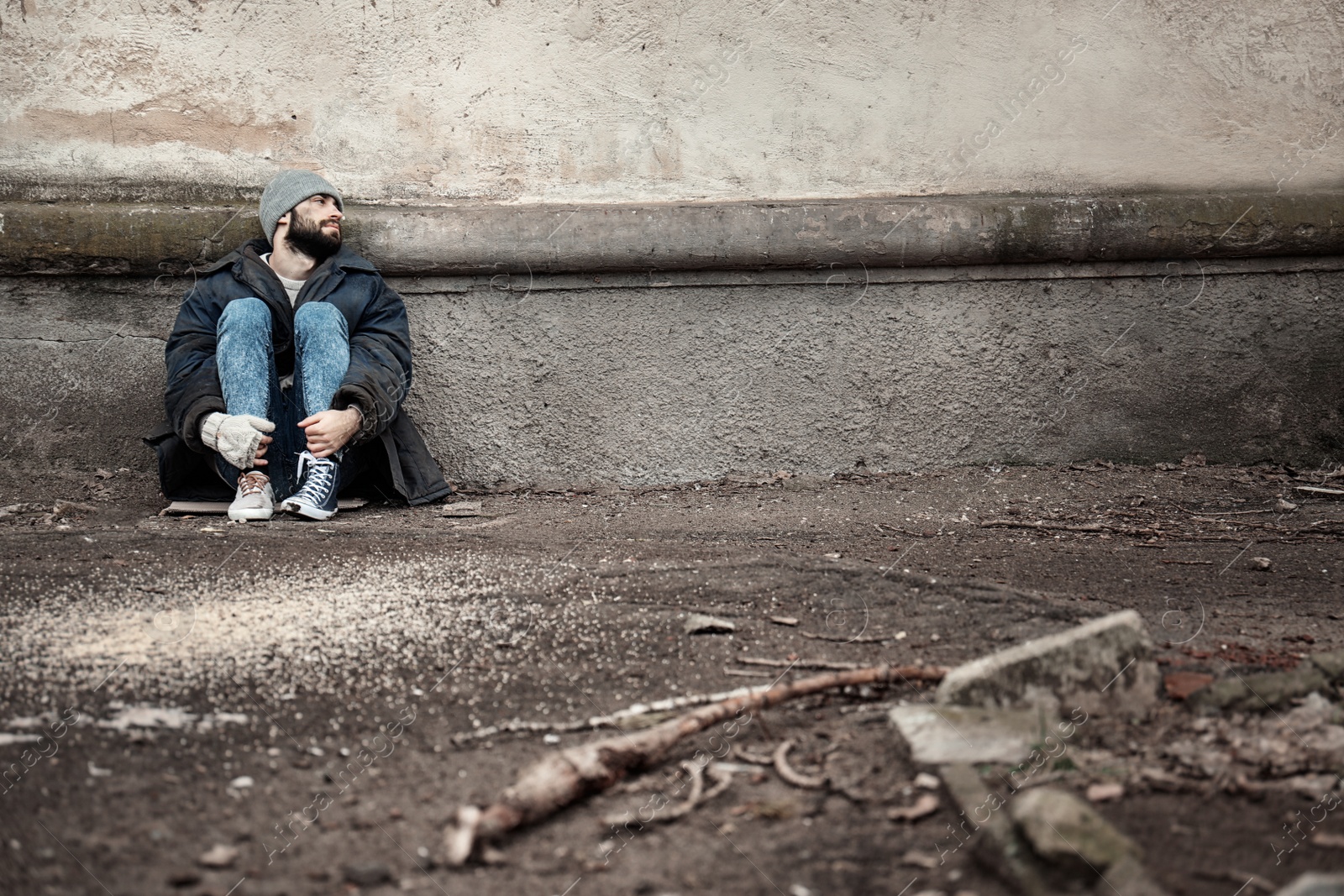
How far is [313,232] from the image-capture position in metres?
3.74

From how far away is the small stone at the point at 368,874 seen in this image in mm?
1425

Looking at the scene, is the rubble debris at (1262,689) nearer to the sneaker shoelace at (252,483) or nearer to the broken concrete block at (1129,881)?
the broken concrete block at (1129,881)

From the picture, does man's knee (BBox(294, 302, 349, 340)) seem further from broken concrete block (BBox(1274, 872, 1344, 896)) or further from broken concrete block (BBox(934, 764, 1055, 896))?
broken concrete block (BBox(1274, 872, 1344, 896))

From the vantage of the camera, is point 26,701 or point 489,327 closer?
point 26,701

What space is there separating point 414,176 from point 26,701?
251 centimetres

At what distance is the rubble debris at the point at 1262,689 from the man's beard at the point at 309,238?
9.69 ft

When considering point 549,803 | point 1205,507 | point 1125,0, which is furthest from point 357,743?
point 1125,0

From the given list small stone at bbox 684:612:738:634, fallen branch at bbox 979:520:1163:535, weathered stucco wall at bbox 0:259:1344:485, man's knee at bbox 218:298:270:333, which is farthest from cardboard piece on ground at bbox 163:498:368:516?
fallen branch at bbox 979:520:1163:535

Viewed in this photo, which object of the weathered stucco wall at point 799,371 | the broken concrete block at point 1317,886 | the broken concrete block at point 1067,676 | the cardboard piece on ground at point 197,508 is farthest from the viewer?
the weathered stucco wall at point 799,371

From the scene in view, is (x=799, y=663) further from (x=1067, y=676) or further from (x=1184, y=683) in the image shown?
(x=1184, y=683)

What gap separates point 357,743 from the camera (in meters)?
1.85

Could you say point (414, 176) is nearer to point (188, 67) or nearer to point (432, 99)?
point (432, 99)

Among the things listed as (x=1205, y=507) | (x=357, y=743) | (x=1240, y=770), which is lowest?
(x=1205, y=507)

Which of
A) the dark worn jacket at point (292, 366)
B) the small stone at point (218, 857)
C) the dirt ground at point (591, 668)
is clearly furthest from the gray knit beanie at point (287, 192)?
the small stone at point (218, 857)
